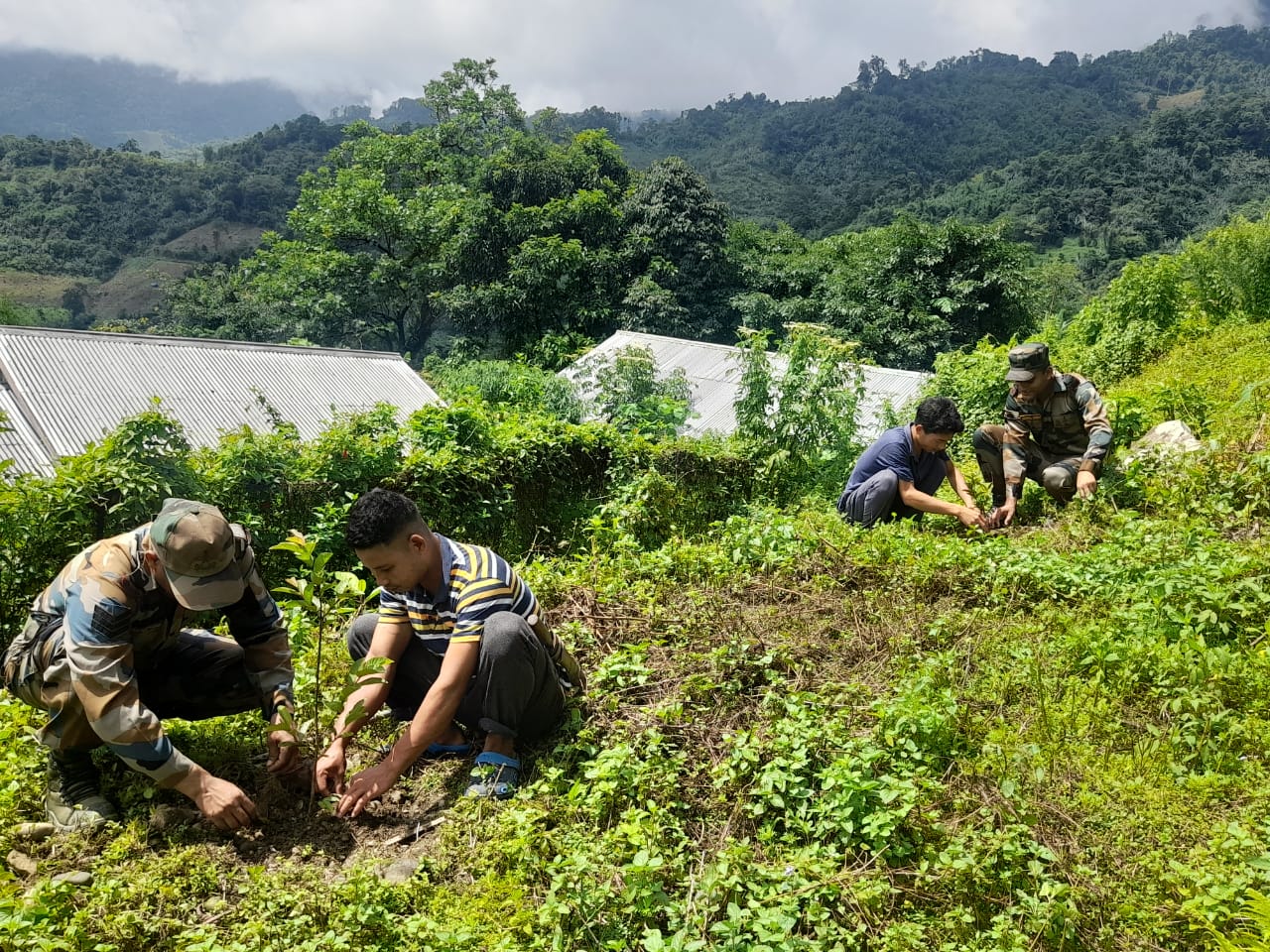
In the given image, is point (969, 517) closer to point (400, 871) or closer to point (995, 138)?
point (400, 871)

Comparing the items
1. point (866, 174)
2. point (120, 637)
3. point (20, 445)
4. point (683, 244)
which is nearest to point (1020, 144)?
point (866, 174)

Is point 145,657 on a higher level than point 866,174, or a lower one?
lower

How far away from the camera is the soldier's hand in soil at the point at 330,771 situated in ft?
10.4

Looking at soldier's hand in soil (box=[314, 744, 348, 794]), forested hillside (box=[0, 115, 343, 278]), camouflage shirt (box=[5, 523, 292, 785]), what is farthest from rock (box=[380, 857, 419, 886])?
forested hillside (box=[0, 115, 343, 278])

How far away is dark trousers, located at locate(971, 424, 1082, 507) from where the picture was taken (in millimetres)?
5906

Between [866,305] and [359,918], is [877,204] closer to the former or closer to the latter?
[866,305]

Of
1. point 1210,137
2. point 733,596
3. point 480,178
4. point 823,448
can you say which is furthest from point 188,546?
point 1210,137

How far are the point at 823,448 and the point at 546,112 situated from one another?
37.5 metres

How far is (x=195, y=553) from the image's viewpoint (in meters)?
2.90

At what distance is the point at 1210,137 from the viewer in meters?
63.1

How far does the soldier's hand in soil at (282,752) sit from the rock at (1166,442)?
6004 millimetres

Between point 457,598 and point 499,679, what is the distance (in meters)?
0.36

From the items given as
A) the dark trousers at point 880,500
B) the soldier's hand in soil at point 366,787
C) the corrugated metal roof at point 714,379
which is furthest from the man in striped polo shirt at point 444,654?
the corrugated metal roof at point 714,379

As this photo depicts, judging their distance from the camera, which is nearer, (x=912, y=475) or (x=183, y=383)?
(x=912, y=475)
